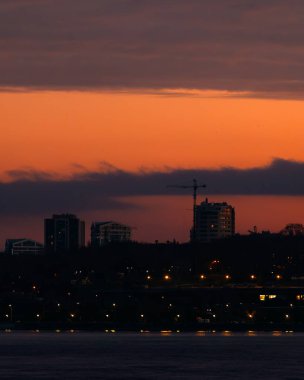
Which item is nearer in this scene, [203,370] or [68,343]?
[203,370]

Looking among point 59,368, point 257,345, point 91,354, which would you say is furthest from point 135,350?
point 59,368

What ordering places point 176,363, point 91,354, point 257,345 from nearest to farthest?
point 176,363 < point 91,354 < point 257,345

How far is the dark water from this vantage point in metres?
116

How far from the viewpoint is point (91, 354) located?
14962 cm

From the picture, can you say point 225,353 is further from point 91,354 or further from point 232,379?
point 232,379

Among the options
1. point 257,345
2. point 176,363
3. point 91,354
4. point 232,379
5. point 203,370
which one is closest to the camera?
point 232,379

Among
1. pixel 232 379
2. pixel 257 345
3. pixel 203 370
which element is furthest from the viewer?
pixel 257 345

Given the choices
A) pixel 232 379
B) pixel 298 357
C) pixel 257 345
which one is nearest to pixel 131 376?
pixel 232 379

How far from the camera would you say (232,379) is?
11100 centimetres

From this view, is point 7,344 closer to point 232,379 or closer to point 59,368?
point 59,368

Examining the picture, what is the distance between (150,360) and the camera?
137 m

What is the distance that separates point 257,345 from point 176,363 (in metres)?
38.9

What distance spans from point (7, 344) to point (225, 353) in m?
33.6

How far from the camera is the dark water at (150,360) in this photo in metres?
116
